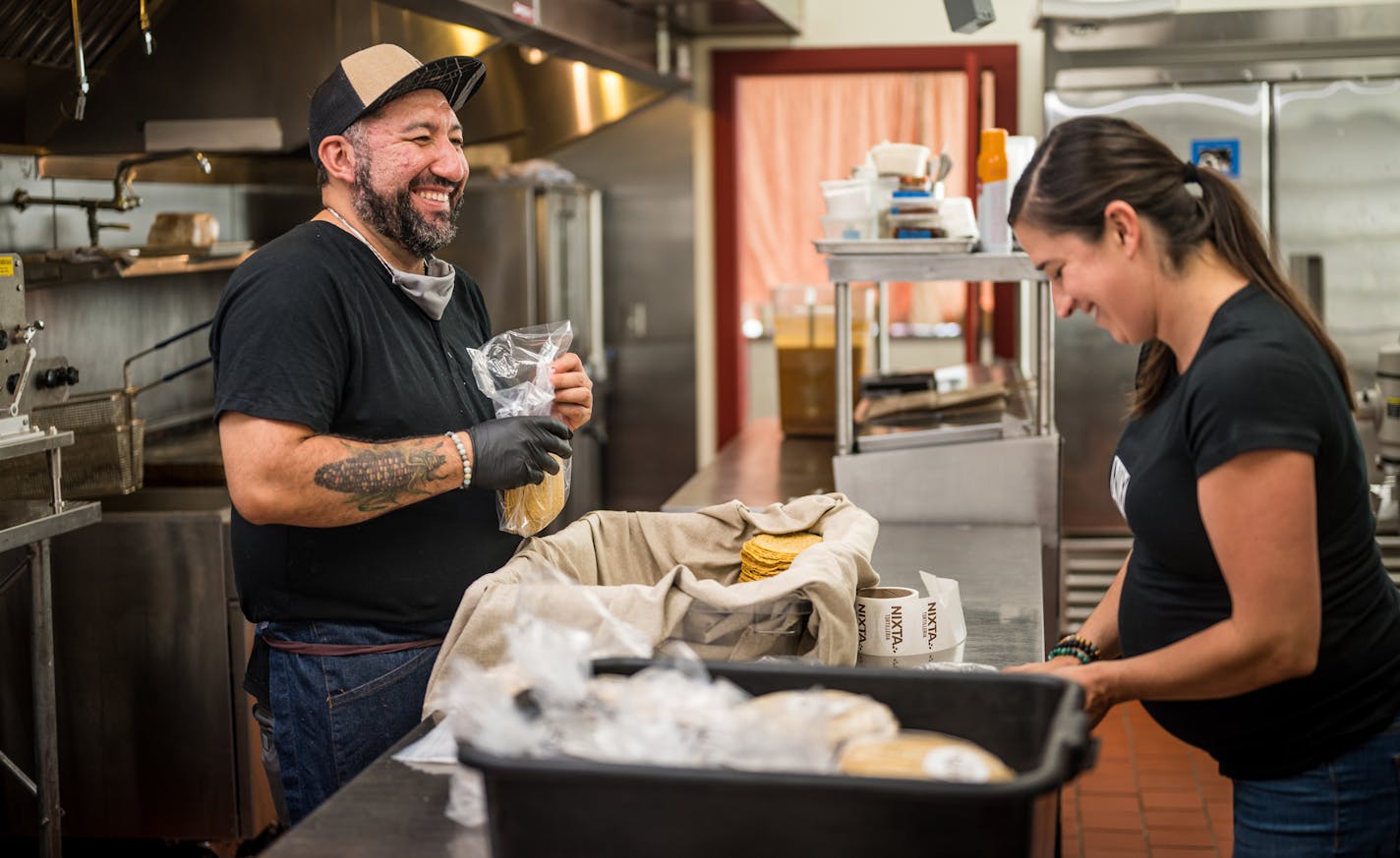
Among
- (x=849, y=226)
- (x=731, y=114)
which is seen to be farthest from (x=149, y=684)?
(x=731, y=114)

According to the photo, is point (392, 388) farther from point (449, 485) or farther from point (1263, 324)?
point (1263, 324)

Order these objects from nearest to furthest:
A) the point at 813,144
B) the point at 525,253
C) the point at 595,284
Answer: the point at 525,253
the point at 595,284
the point at 813,144

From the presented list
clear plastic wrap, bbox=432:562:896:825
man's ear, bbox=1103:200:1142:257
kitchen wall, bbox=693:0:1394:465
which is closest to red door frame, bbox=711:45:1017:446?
kitchen wall, bbox=693:0:1394:465

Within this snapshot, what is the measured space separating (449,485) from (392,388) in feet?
0.61

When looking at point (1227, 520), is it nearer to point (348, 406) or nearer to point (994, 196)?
point (348, 406)

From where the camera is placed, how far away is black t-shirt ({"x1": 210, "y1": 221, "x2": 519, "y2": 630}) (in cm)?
188

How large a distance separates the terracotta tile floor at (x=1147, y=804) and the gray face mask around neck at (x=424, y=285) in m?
2.02

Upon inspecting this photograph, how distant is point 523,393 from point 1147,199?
3.12 ft

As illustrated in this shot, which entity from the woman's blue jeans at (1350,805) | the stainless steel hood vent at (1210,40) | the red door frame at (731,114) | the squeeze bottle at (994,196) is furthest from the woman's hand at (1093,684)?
the red door frame at (731,114)

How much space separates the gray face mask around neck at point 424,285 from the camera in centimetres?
210

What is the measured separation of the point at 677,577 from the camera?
67.2 inches

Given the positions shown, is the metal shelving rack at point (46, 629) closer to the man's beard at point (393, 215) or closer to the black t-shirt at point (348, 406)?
the black t-shirt at point (348, 406)

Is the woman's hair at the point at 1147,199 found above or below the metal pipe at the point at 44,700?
above

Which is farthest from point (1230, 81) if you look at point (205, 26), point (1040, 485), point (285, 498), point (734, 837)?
point (734, 837)
